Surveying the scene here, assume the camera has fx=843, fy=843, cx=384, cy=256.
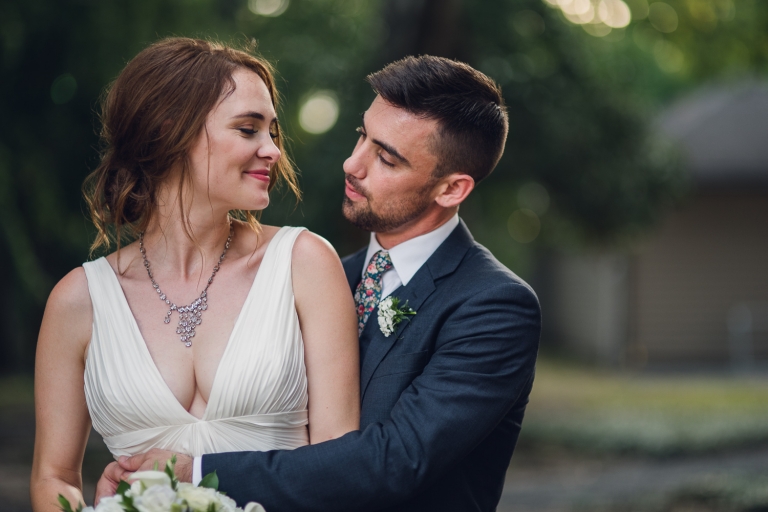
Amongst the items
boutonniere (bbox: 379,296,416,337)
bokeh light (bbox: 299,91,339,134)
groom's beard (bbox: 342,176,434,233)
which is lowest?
boutonniere (bbox: 379,296,416,337)

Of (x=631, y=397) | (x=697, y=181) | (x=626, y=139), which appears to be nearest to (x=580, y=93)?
(x=626, y=139)

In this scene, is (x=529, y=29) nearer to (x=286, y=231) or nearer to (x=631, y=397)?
(x=631, y=397)

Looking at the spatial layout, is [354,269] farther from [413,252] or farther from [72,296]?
[72,296]

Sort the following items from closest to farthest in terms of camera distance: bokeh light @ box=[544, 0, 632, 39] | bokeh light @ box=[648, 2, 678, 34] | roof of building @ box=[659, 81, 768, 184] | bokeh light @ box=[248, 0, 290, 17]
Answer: bokeh light @ box=[648, 2, 678, 34]
bokeh light @ box=[544, 0, 632, 39]
bokeh light @ box=[248, 0, 290, 17]
roof of building @ box=[659, 81, 768, 184]

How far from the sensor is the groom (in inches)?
97.7

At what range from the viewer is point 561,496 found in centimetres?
713

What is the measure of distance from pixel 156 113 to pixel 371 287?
37.3 inches

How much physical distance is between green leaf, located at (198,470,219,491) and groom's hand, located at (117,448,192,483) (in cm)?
11

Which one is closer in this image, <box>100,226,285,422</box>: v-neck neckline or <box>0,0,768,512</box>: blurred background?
<box>100,226,285,422</box>: v-neck neckline

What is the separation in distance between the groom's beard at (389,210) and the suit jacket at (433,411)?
165 mm

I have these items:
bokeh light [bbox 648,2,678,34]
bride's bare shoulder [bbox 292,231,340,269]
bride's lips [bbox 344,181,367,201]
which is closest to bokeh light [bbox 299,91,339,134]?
bokeh light [bbox 648,2,678,34]

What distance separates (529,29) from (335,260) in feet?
24.6

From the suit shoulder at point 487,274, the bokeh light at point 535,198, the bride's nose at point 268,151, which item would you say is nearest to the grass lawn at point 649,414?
the bokeh light at point 535,198

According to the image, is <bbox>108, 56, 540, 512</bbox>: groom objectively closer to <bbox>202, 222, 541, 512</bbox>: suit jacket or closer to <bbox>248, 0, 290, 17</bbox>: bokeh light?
<bbox>202, 222, 541, 512</bbox>: suit jacket
